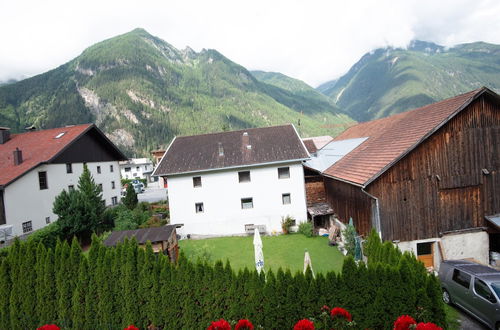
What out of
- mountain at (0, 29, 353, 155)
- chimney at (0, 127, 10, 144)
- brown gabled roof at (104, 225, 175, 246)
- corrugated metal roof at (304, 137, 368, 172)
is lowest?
brown gabled roof at (104, 225, 175, 246)

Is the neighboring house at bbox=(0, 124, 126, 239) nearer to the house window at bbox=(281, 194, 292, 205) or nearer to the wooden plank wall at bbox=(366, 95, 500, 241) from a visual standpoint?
the house window at bbox=(281, 194, 292, 205)

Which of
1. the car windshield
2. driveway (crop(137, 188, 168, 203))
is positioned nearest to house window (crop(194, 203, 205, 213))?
the car windshield

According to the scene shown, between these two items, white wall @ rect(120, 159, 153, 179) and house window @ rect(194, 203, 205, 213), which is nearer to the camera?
house window @ rect(194, 203, 205, 213)

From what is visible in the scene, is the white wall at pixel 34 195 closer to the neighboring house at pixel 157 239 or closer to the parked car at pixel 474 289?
the neighboring house at pixel 157 239

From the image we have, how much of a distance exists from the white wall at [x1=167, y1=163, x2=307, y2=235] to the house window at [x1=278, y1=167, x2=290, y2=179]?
30cm

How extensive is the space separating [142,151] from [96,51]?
3750 inches

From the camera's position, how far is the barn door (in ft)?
45.2

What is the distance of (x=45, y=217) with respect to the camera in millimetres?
22406

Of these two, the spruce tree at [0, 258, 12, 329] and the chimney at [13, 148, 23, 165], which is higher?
the chimney at [13, 148, 23, 165]

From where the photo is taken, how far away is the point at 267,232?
69.9 feet

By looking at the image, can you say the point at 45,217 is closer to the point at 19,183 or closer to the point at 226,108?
the point at 19,183

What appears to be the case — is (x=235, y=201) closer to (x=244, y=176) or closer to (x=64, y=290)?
(x=244, y=176)

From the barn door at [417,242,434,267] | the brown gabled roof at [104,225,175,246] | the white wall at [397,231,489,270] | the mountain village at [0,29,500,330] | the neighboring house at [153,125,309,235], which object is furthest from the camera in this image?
the neighboring house at [153,125,309,235]

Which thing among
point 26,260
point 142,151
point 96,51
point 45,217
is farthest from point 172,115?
point 26,260
